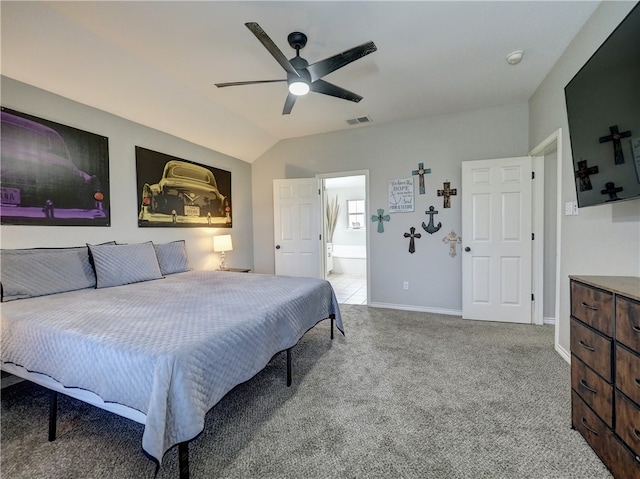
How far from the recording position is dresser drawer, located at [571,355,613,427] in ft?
4.25

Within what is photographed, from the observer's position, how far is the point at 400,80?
9.68ft

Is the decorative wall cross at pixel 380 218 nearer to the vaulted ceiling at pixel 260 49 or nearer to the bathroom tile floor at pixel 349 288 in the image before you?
the bathroom tile floor at pixel 349 288

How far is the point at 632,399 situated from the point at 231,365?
69.1 inches

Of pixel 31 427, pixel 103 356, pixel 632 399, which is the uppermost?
pixel 103 356

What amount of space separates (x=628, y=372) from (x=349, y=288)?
4.46m

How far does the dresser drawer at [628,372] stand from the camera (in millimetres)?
1123

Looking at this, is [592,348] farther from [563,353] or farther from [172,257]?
[172,257]

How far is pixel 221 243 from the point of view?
411cm

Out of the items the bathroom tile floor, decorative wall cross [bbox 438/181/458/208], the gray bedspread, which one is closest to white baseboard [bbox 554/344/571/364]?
decorative wall cross [bbox 438/181/458/208]

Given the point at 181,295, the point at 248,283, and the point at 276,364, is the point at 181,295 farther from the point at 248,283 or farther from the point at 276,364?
the point at 276,364

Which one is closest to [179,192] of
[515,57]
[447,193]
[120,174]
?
[120,174]

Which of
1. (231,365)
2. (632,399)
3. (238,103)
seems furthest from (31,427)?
(238,103)

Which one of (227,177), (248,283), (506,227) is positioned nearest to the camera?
(248,283)

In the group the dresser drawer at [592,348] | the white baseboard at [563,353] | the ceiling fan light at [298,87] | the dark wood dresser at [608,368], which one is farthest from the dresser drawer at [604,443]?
the ceiling fan light at [298,87]
